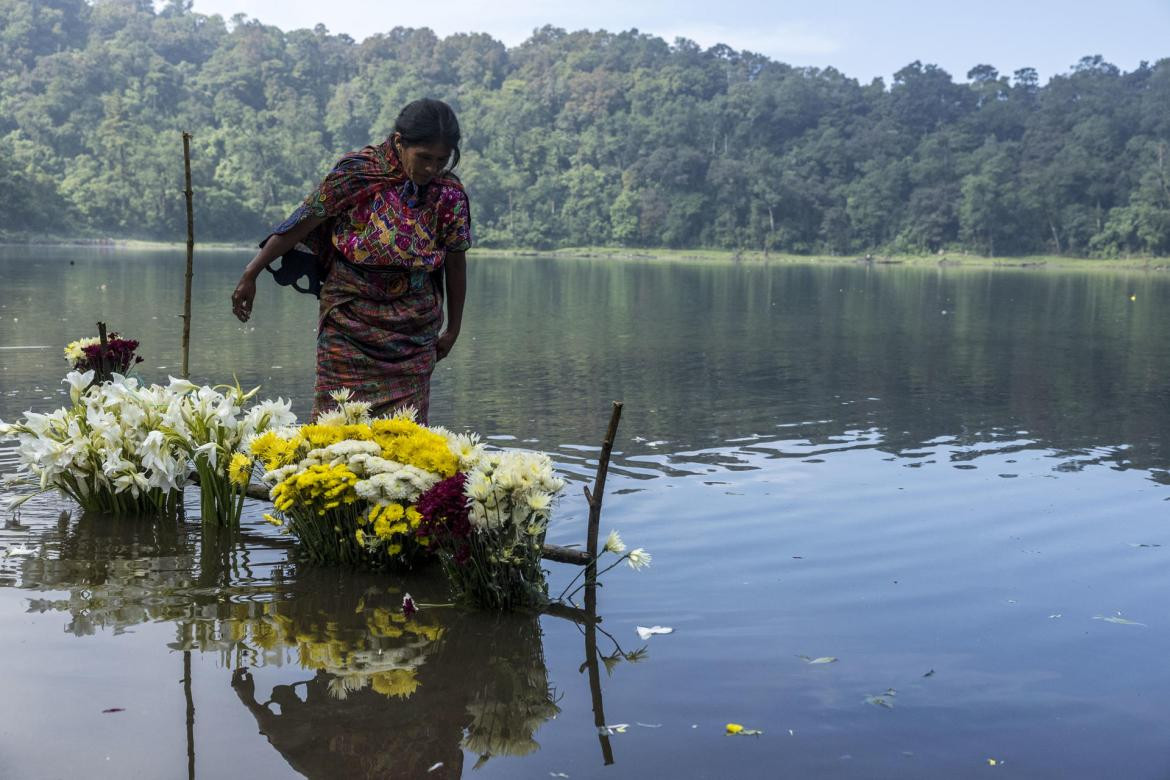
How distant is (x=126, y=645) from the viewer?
415 cm

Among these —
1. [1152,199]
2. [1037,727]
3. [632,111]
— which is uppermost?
[632,111]

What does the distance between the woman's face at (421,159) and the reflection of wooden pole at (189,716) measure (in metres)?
2.23

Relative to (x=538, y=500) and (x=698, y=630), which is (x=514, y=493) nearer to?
(x=538, y=500)

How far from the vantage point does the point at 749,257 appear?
9475 cm

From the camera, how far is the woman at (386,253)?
5285 millimetres

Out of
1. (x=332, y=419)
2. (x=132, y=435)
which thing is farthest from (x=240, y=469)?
(x=132, y=435)

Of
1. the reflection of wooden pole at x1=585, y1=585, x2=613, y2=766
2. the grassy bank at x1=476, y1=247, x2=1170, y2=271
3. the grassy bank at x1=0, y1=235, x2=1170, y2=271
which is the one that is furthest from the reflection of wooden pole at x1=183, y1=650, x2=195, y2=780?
the grassy bank at x1=476, y1=247, x2=1170, y2=271

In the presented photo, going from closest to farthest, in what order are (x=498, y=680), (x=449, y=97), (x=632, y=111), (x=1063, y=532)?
(x=498, y=680)
(x=1063, y=532)
(x=632, y=111)
(x=449, y=97)

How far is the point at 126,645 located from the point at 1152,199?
312 ft

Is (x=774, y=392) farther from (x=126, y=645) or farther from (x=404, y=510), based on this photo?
(x=126, y=645)

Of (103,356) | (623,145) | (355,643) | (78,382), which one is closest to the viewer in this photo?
(355,643)

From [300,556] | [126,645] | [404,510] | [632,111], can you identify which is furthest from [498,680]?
[632,111]

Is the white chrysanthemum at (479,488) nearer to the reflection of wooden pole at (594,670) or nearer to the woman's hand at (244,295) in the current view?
the reflection of wooden pole at (594,670)

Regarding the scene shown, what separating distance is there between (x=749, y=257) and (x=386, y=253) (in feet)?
298
